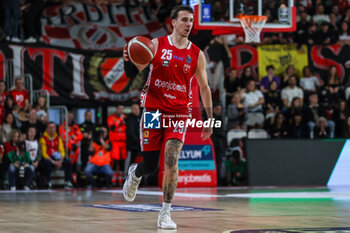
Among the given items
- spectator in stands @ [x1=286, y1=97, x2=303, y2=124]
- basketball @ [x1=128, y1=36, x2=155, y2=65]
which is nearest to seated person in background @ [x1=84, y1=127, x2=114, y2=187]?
spectator in stands @ [x1=286, y1=97, x2=303, y2=124]

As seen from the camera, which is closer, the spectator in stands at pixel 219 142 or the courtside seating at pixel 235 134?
the spectator in stands at pixel 219 142

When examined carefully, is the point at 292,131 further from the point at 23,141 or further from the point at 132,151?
the point at 23,141

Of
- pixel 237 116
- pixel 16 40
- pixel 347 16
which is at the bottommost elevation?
pixel 237 116

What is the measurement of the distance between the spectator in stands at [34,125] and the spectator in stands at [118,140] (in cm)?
194

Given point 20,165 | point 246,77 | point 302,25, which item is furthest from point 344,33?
point 20,165

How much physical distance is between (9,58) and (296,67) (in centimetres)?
940

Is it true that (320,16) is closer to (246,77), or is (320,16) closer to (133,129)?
(246,77)

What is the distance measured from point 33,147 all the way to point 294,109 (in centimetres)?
770

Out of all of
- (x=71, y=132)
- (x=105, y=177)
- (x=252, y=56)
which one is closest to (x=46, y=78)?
(x=71, y=132)

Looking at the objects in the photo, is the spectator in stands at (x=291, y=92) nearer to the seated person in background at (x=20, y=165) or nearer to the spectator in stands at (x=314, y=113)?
the spectator in stands at (x=314, y=113)

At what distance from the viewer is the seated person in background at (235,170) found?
1903cm

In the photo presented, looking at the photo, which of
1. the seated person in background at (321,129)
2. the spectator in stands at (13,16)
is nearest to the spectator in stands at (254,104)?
the seated person in background at (321,129)

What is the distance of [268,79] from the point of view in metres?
21.5

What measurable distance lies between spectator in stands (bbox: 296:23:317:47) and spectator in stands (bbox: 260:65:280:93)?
1921 millimetres
